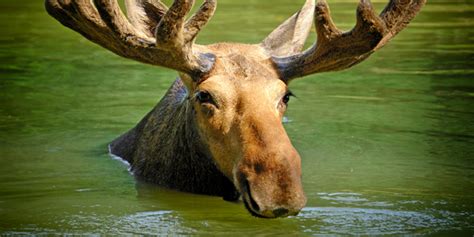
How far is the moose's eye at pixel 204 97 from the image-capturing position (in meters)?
7.09

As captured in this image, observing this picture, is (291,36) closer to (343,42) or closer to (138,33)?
(343,42)

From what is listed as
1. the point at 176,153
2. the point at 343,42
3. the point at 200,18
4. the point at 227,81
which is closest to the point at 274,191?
the point at 227,81

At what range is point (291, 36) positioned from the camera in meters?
8.18

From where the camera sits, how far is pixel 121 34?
7.20 metres

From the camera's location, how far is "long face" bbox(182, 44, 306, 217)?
20.7 ft

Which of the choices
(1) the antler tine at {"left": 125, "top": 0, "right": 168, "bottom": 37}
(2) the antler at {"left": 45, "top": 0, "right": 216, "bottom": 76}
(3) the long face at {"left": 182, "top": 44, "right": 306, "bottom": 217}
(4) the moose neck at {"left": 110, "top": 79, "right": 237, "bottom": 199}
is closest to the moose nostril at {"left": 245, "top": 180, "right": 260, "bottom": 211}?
(3) the long face at {"left": 182, "top": 44, "right": 306, "bottom": 217}

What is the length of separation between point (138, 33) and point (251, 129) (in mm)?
1094

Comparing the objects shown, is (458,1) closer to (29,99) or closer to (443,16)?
(443,16)

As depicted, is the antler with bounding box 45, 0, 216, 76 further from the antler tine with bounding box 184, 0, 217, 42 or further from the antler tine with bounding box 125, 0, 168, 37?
the antler tine with bounding box 125, 0, 168, 37

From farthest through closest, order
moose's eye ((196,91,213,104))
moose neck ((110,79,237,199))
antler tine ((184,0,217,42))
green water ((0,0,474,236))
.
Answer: moose neck ((110,79,237,199)), green water ((0,0,474,236)), moose's eye ((196,91,213,104)), antler tine ((184,0,217,42))

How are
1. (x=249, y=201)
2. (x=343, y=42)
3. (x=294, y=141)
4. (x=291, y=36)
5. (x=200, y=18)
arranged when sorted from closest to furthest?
(x=249, y=201), (x=200, y=18), (x=343, y=42), (x=291, y=36), (x=294, y=141)

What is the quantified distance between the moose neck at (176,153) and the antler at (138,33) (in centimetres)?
37

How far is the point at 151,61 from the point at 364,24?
53.8 inches

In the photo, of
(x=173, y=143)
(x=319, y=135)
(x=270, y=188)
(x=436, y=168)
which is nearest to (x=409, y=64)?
(x=319, y=135)
